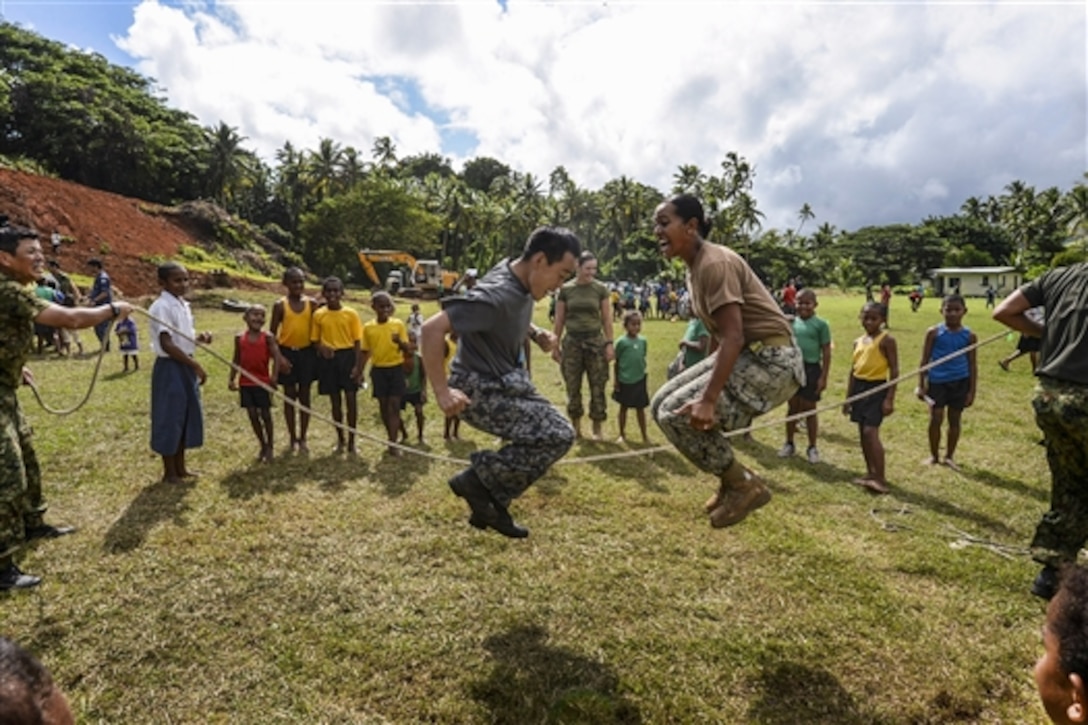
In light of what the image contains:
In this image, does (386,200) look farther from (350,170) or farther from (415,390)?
(415,390)

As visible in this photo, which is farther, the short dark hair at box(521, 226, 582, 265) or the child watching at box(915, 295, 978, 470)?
the child watching at box(915, 295, 978, 470)

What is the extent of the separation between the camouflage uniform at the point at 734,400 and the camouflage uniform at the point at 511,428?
0.75 meters

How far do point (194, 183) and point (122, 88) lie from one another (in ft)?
35.4

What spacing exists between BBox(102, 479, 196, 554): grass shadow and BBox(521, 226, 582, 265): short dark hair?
3961 mm

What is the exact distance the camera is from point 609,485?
6762 mm

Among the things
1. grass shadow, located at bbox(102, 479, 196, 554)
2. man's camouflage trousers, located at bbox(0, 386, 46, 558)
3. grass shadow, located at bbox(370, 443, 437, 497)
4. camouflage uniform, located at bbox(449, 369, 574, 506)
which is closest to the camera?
camouflage uniform, located at bbox(449, 369, 574, 506)

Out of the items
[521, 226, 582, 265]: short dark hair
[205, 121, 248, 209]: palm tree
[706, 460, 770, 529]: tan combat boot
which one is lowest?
[706, 460, 770, 529]: tan combat boot

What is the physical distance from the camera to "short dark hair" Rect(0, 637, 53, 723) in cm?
150

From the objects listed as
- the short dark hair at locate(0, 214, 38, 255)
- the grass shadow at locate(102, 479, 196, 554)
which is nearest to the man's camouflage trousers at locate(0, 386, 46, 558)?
the grass shadow at locate(102, 479, 196, 554)

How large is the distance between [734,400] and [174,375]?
5406mm

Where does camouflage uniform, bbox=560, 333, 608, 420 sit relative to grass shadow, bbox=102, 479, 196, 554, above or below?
above

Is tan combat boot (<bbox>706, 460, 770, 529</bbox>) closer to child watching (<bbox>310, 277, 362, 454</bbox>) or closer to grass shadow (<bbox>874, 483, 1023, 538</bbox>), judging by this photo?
grass shadow (<bbox>874, 483, 1023, 538</bbox>)

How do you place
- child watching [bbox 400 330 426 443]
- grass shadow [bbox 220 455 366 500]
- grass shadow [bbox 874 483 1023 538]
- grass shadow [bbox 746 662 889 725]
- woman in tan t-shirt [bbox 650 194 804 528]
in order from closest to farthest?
grass shadow [bbox 746 662 889 725] → woman in tan t-shirt [bbox 650 194 804 528] → grass shadow [bbox 874 483 1023 538] → grass shadow [bbox 220 455 366 500] → child watching [bbox 400 330 426 443]

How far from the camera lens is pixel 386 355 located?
7648 mm
